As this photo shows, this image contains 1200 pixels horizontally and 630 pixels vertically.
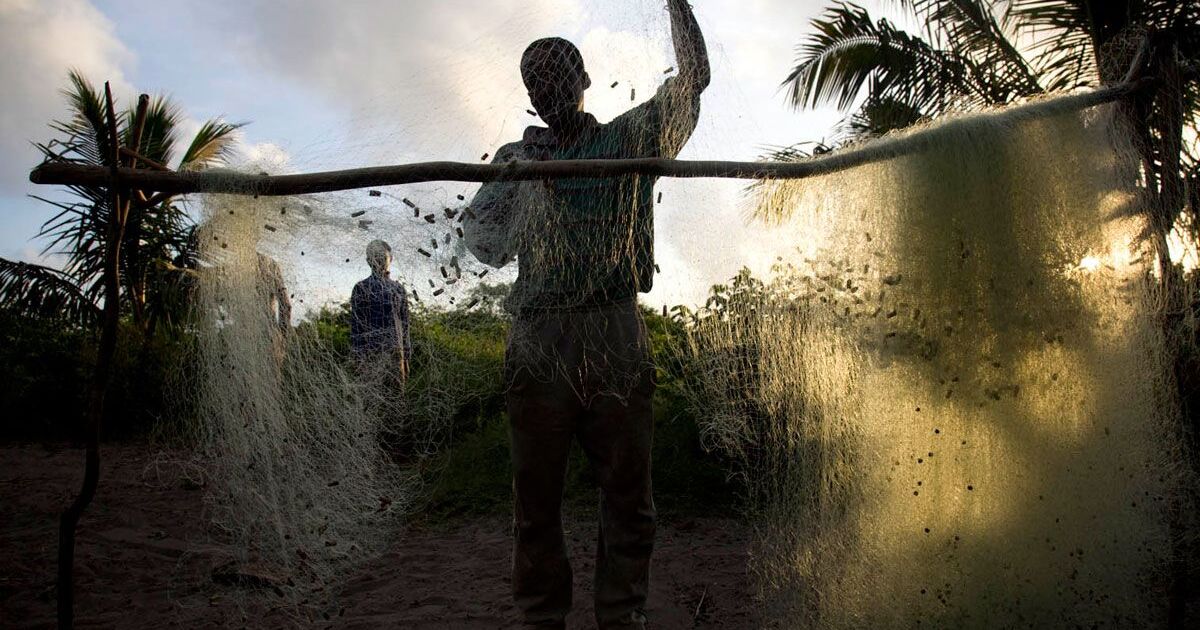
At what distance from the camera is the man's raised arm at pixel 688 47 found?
2.89m

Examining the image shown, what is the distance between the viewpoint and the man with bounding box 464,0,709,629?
284 cm

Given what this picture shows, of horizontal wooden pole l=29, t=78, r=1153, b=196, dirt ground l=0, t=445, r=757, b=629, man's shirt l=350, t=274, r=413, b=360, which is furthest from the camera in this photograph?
dirt ground l=0, t=445, r=757, b=629

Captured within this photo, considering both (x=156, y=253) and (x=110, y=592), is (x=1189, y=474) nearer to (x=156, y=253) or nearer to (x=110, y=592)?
(x=110, y=592)

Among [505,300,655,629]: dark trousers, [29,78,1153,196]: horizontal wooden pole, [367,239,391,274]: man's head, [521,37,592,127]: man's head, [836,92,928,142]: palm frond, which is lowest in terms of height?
[505,300,655,629]: dark trousers

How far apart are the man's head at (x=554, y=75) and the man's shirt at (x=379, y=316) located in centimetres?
92

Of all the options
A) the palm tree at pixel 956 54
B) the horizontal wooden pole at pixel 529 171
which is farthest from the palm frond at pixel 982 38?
the horizontal wooden pole at pixel 529 171

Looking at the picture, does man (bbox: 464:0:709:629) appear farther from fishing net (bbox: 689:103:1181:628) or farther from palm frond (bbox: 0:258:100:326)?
palm frond (bbox: 0:258:100:326)

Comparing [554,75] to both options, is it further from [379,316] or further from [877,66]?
[877,66]

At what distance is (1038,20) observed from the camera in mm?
7910

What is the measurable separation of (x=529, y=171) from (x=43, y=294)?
1055 cm

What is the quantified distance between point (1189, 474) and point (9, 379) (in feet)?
37.8

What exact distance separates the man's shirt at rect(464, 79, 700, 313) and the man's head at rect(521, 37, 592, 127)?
0.49 feet

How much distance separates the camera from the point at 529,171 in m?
2.73

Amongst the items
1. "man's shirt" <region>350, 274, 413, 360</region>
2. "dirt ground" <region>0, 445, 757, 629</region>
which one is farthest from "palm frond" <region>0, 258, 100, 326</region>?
"man's shirt" <region>350, 274, 413, 360</region>
